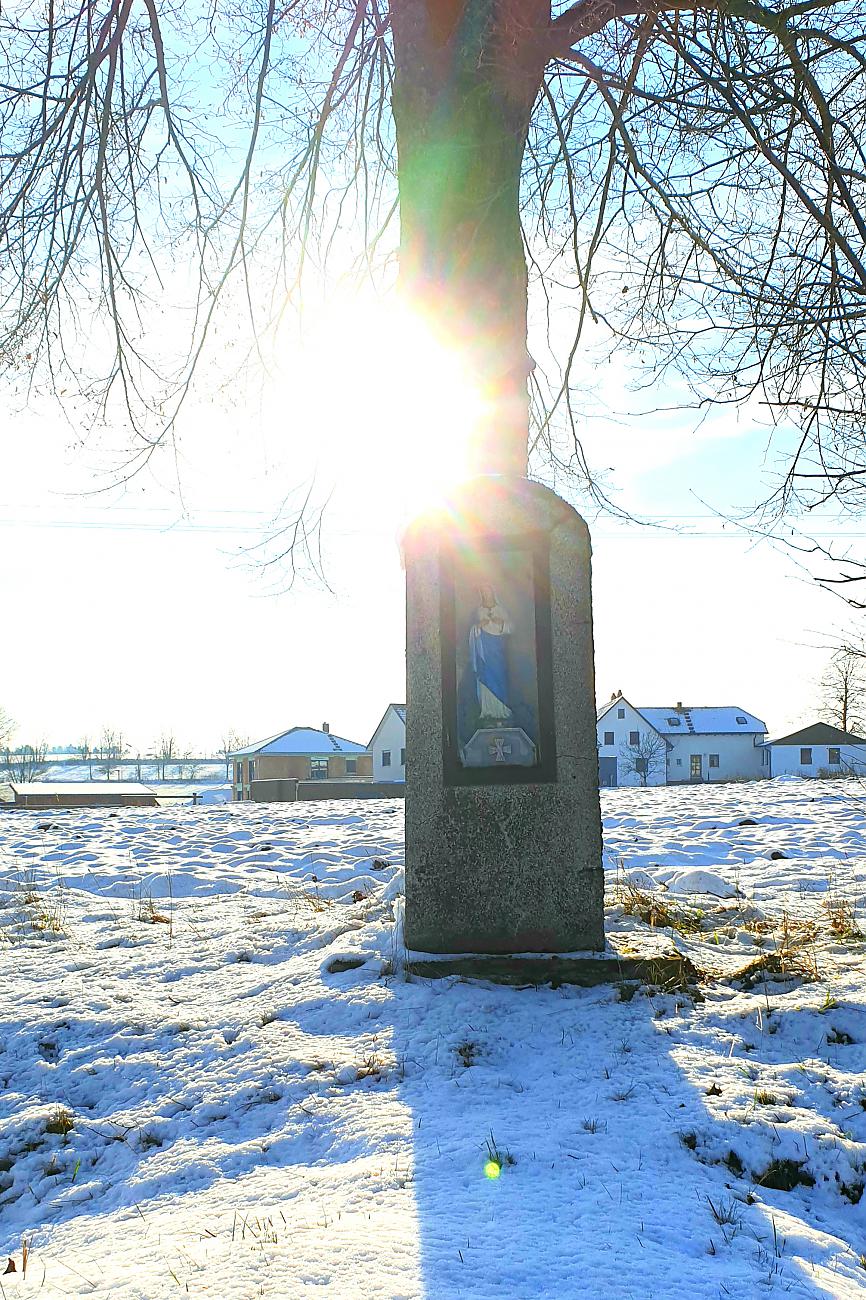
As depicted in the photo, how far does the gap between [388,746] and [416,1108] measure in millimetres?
49968

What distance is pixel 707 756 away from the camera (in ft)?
198

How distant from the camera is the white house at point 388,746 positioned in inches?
2025

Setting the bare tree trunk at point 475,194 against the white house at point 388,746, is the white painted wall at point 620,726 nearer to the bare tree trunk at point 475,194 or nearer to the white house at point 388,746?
the white house at point 388,746

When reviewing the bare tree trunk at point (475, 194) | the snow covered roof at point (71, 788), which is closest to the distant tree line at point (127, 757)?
the snow covered roof at point (71, 788)

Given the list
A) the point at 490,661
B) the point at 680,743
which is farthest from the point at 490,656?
the point at 680,743

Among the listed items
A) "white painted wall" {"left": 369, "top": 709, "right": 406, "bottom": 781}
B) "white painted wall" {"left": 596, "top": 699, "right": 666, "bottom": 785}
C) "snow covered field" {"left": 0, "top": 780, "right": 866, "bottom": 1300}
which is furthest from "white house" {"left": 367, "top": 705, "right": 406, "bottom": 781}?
"snow covered field" {"left": 0, "top": 780, "right": 866, "bottom": 1300}

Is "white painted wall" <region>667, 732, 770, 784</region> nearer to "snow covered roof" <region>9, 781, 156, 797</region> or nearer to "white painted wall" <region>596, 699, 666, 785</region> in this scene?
"white painted wall" <region>596, 699, 666, 785</region>

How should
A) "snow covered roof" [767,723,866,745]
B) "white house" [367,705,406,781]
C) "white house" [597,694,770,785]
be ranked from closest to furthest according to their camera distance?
"white house" [367,705,406,781] → "snow covered roof" [767,723,866,745] → "white house" [597,694,770,785]

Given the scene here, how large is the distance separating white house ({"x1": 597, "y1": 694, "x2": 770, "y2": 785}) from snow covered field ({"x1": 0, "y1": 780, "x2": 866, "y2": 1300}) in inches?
2108

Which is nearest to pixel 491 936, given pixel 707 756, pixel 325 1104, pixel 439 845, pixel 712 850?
pixel 439 845

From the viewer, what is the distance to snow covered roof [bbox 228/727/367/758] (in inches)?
2048

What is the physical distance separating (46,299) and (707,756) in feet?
192

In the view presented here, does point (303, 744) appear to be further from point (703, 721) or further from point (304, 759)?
point (703, 721)

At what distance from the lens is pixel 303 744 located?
52969mm
